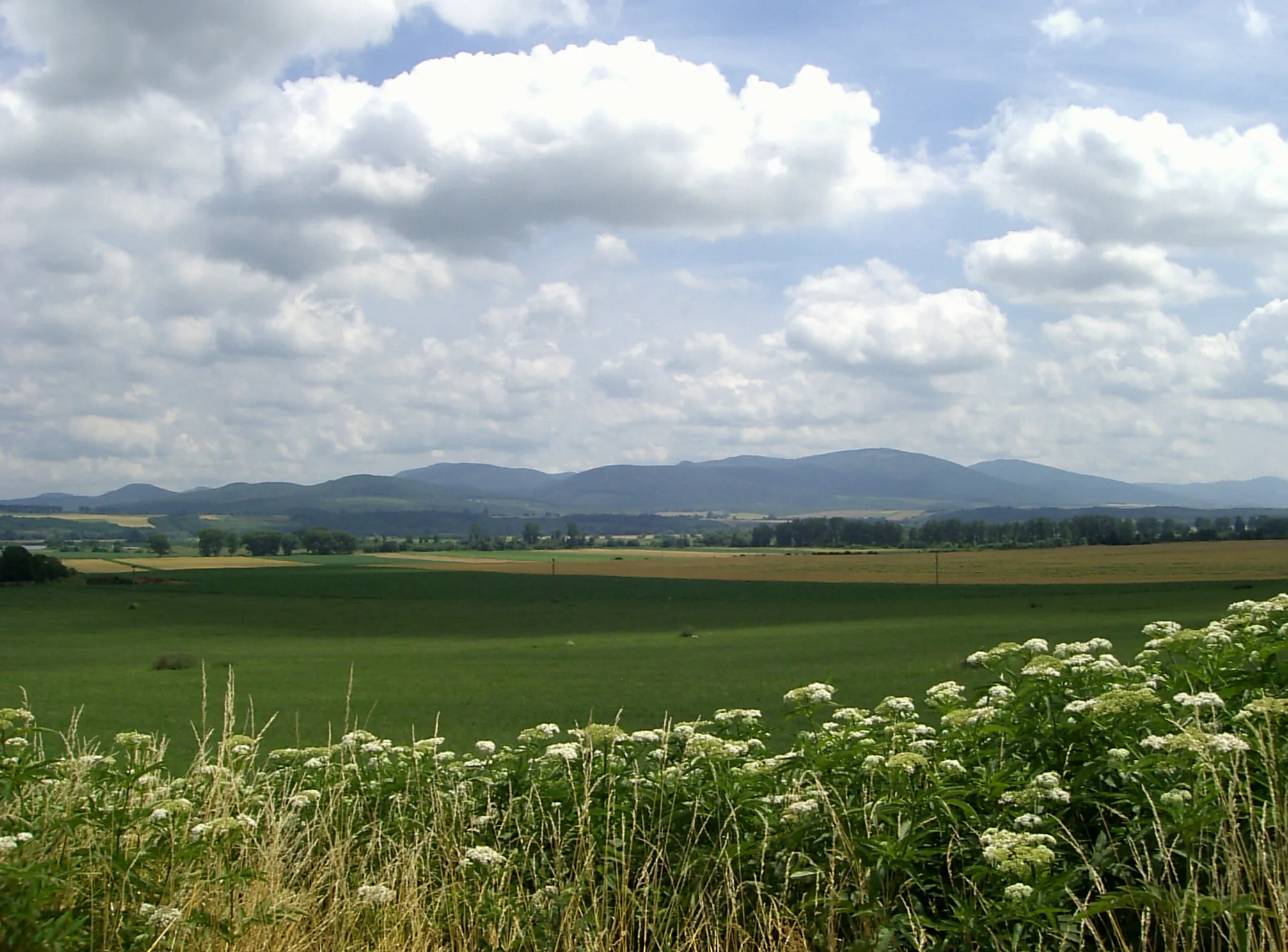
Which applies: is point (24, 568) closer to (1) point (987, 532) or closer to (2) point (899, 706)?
(2) point (899, 706)

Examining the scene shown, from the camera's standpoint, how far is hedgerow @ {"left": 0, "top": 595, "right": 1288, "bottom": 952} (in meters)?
4.36

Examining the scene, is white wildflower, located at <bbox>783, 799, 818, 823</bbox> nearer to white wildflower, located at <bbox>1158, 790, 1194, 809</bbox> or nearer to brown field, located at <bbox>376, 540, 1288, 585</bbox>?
white wildflower, located at <bbox>1158, 790, 1194, 809</bbox>

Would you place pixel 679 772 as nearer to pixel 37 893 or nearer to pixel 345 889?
pixel 345 889

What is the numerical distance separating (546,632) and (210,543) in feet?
396

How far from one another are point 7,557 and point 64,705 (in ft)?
268

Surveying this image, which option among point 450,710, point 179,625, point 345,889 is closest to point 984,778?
point 345,889

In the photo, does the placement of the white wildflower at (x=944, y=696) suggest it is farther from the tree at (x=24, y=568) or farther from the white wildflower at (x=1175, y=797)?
the tree at (x=24, y=568)

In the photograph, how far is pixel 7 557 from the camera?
95938 millimetres

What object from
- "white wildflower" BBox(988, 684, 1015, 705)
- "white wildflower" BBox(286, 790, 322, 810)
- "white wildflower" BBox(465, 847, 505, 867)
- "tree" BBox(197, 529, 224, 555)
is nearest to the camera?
"white wildflower" BBox(465, 847, 505, 867)

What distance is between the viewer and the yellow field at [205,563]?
12003 cm

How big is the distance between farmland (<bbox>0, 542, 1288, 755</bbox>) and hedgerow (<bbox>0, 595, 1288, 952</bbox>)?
2442 millimetres

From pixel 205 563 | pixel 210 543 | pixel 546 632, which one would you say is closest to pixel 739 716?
pixel 546 632

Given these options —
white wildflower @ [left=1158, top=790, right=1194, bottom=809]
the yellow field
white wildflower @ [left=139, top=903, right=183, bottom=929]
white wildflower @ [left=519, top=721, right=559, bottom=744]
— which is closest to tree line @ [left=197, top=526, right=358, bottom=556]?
the yellow field

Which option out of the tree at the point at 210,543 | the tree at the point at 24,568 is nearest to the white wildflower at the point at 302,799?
the tree at the point at 24,568
